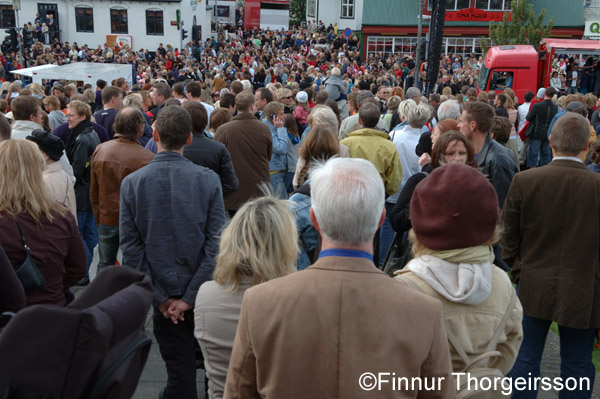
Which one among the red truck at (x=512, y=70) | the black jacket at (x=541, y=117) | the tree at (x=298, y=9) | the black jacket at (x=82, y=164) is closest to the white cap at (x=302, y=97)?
the black jacket at (x=82, y=164)

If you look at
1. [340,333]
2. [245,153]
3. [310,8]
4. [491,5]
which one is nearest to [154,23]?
[310,8]

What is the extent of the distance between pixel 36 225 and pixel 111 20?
44.9 metres

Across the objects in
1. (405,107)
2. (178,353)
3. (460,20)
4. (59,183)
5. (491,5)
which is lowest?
(178,353)

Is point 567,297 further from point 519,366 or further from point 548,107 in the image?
point 548,107

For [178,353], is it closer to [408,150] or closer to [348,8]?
[408,150]

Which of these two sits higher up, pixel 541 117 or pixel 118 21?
pixel 118 21

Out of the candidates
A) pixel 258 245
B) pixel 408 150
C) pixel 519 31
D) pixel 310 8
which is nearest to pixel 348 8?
pixel 310 8

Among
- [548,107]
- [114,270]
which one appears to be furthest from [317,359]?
[548,107]

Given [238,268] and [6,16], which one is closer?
[238,268]

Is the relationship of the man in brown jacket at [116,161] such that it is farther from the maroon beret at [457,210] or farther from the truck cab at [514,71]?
the truck cab at [514,71]

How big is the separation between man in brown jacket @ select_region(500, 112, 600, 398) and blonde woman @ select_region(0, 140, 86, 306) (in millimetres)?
2633

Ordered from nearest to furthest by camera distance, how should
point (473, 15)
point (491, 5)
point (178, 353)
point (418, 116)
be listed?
point (178, 353), point (418, 116), point (473, 15), point (491, 5)

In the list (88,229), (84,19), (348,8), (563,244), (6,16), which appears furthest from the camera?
(348,8)

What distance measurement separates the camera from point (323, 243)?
2.12 m
